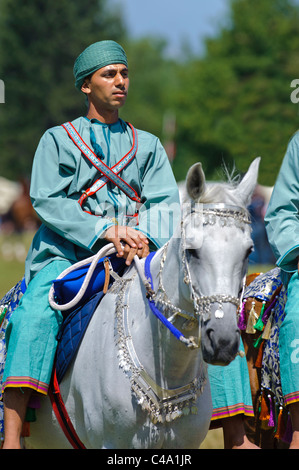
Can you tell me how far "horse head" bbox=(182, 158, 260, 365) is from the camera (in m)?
3.66

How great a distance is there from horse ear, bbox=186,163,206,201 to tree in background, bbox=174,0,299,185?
28137 mm

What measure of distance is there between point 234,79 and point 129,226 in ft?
113

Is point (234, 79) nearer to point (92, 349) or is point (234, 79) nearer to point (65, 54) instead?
point (65, 54)

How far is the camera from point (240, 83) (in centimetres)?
3797

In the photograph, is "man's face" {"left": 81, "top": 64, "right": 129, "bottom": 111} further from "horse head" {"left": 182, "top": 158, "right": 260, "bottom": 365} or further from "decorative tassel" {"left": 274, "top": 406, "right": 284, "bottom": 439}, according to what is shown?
"decorative tassel" {"left": 274, "top": 406, "right": 284, "bottom": 439}

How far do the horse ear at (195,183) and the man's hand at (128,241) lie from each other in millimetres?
853

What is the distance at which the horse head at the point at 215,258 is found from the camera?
3.66m

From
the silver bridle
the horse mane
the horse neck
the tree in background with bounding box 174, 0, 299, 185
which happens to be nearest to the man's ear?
the horse neck

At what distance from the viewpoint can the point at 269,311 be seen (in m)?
5.50

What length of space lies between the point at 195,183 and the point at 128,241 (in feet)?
3.08

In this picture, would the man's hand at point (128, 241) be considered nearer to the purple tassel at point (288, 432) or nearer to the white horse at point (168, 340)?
the white horse at point (168, 340)

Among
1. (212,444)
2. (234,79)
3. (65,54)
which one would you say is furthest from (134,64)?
(212,444)

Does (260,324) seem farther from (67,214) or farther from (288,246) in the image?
(67,214)
